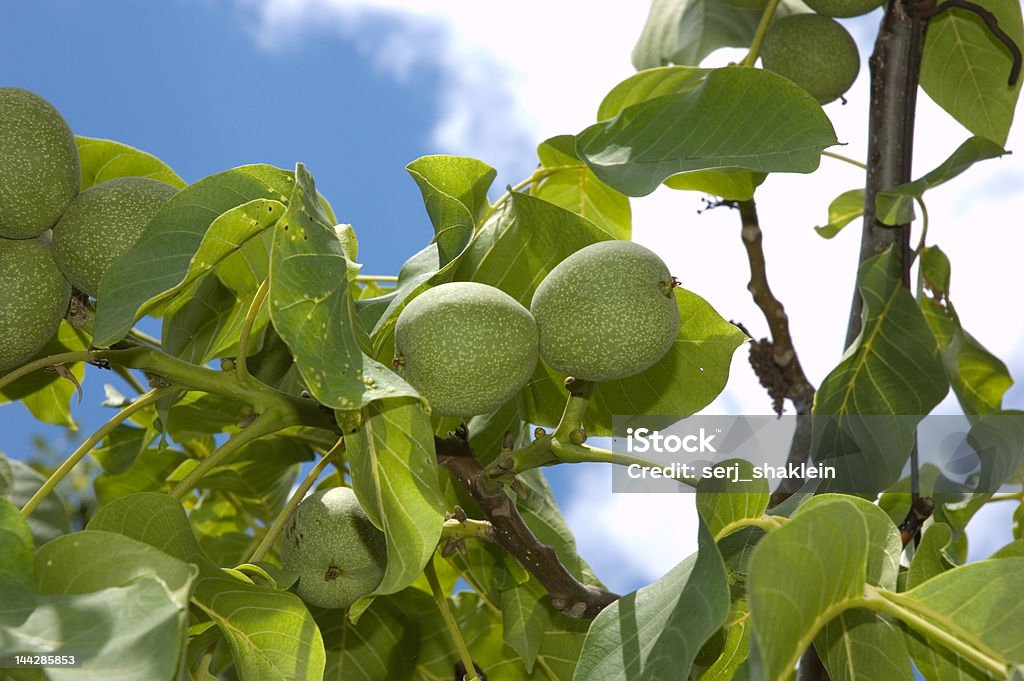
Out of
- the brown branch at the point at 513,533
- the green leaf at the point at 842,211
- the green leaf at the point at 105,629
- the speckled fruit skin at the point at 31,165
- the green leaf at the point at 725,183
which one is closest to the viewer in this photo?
the green leaf at the point at 105,629

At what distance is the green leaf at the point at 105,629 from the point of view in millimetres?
657

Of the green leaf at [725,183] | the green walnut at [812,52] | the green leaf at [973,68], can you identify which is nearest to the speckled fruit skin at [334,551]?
the green leaf at [725,183]

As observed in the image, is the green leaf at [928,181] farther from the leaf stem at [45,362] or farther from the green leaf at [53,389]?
the green leaf at [53,389]

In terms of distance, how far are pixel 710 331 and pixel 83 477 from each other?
293cm

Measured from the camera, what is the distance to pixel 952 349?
146 cm

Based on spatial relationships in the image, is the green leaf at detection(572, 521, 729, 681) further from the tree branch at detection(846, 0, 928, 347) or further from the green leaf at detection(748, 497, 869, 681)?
the tree branch at detection(846, 0, 928, 347)

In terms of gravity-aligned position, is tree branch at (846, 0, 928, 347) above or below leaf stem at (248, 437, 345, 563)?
above

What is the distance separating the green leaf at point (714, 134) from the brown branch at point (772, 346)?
55 centimetres

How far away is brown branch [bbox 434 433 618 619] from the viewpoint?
3.57ft

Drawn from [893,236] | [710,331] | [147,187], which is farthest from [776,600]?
[893,236]

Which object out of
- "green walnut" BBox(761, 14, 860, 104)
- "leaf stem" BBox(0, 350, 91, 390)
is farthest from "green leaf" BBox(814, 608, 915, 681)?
"green walnut" BBox(761, 14, 860, 104)

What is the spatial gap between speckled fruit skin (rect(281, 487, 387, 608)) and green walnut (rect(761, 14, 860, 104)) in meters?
0.91

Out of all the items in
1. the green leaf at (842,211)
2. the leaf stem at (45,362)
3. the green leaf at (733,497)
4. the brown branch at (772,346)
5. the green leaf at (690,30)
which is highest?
the green leaf at (690,30)

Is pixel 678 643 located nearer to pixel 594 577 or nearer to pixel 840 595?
pixel 840 595
